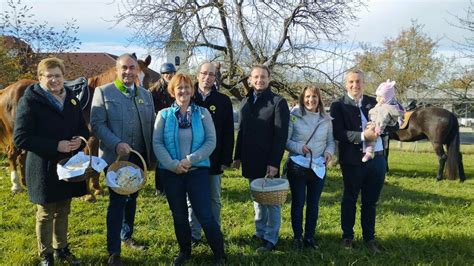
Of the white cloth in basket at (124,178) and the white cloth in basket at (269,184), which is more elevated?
the white cloth in basket at (124,178)

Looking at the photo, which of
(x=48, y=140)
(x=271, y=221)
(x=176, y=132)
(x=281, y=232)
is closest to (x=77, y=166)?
(x=48, y=140)

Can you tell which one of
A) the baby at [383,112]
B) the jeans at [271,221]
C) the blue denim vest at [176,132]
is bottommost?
the jeans at [271,221]

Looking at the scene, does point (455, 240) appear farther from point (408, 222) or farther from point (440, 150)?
point (440, 150)

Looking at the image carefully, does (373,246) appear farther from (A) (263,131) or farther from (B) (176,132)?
(B) (176,132)

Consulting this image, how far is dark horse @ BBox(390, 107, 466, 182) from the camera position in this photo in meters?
9.57

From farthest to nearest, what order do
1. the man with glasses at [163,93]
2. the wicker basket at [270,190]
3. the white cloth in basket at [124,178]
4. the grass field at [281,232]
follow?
the man with glasses at [163,93], the grass field at [281,232], the wicker basket at [270,190], the white cloth in basket at [124,178]

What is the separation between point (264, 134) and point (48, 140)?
1.94m

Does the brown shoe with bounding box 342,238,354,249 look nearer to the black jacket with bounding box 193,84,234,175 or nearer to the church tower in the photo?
the black jacket with bounding box 193,84,234,175

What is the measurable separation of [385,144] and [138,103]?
2.47m

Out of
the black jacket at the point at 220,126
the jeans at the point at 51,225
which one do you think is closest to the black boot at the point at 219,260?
the black jacket at the point at 220,126

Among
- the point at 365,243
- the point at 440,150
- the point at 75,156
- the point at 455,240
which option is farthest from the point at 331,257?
the point at 440,150

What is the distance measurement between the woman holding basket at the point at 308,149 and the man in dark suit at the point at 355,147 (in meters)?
0.14

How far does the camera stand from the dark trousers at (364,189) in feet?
12.7

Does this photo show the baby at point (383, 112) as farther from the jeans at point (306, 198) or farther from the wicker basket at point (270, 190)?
the wicker basket at point (270, 190)
